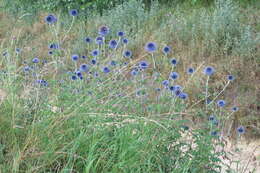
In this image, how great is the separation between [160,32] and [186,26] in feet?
1.44

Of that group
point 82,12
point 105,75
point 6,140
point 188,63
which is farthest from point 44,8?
point 6,140

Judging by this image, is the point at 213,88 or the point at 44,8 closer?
the point at 213,88

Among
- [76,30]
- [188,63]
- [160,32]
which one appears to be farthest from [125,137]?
[76,30]

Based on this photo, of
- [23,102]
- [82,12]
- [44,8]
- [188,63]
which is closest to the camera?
[23,102]

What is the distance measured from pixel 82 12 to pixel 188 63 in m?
3.49

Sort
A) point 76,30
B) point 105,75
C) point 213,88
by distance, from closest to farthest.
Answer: point 105,75, point 213,88, point 76,30

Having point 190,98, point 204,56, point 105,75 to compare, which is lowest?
point 190,98

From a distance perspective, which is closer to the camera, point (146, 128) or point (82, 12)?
point (146, 128)

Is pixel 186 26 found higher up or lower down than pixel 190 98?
higher up

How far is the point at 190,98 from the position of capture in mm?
5258

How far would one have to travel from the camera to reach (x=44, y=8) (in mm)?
9461

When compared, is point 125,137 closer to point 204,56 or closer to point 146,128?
point 146,128

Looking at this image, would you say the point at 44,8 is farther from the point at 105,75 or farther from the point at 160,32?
the point at 105,75

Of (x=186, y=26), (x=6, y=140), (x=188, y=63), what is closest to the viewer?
(x=6, y=140)
